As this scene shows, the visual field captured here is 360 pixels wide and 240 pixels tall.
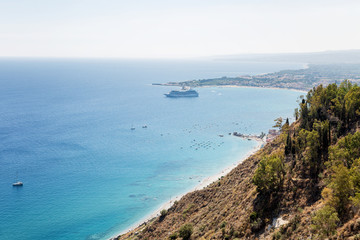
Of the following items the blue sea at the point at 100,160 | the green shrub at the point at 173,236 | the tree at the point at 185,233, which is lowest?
the blue sea at the point at 100,160

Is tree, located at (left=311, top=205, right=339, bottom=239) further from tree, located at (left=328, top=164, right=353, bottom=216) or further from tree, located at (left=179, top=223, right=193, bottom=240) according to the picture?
tree, located at (left=179, top=223, right=193, bottom=240)

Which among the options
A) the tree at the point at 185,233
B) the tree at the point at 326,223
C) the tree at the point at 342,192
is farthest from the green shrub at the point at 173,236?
the tree at the point at 342,192

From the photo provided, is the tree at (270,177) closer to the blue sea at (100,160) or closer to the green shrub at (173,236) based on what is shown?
the green shrub at (173,236)

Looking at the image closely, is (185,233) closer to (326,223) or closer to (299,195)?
(299,195)

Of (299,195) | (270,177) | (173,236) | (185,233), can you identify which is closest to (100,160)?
(173,236)

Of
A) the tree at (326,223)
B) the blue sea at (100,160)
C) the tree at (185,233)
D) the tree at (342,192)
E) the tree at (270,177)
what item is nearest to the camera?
the tree at (326,223)

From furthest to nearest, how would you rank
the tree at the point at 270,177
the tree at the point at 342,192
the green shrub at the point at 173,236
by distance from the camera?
the green shrub at the point at 173,236
the tree at the point at 270,177
the tree at the point at 342,192

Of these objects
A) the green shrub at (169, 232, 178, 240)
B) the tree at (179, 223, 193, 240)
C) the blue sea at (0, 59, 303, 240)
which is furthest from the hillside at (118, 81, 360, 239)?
the blue sea at (0, 59, 303, 240)

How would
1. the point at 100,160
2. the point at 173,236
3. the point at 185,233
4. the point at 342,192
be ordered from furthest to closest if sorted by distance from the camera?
the point at 100,160, the point at 173,236, the point at 185,233, the point at 342,192

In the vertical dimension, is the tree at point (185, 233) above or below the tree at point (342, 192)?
below
